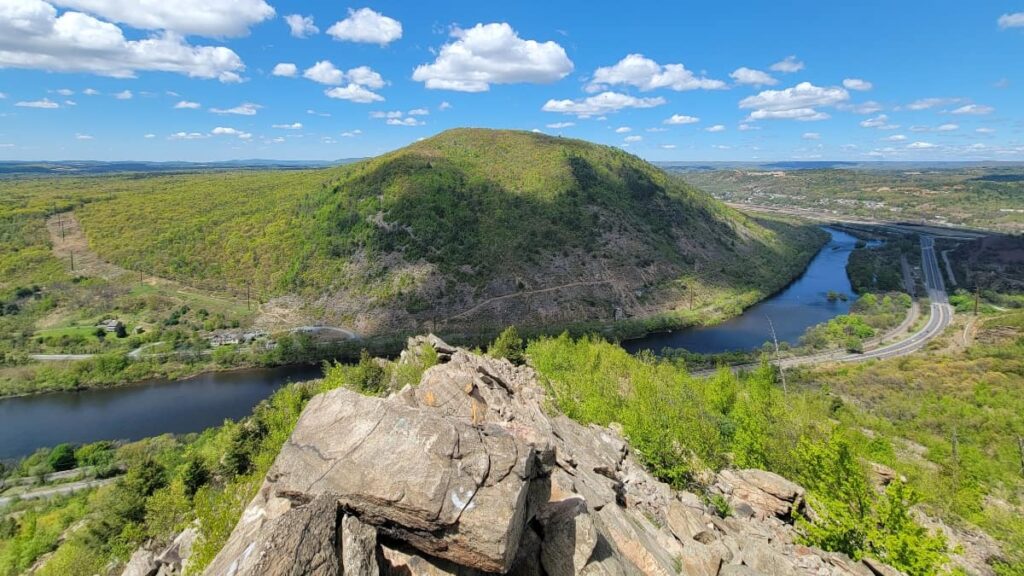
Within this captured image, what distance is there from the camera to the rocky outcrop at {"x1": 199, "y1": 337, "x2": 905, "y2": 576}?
9.48 metres

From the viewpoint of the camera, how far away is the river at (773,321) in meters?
94.5

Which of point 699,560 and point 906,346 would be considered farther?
point 906,346

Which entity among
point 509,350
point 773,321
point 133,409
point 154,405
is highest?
point 509,350

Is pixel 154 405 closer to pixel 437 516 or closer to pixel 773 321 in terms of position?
pixel 437 516

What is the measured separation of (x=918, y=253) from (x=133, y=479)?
222480 millimetres

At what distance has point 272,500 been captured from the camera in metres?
12.1

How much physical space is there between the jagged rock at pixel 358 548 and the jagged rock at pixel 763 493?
19926 mm

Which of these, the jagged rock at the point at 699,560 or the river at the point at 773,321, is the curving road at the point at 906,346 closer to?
the river at the point at 773,321

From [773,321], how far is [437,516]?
11815 centimetres

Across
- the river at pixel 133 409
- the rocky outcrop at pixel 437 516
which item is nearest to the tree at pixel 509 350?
the rocky outcrop at pixel 437 516

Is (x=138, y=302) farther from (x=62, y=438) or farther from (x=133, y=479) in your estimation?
(x=133, y=479)

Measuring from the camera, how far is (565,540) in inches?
480

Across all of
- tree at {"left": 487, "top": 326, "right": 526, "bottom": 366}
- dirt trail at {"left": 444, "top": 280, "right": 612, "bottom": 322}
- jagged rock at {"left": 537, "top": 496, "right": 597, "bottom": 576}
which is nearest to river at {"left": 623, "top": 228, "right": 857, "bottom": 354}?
dirt trail at {"left": 444, "top": 280, "right": 612, "bottom": 322}

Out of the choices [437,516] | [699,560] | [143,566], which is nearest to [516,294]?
[143,566]
